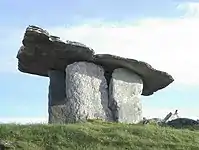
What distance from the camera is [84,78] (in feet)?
89.7

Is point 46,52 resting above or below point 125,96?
above

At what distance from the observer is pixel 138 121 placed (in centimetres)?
2767

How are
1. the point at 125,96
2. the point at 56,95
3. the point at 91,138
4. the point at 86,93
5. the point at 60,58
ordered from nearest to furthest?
the point at 91,138, the point at 86,93, the point at 125,96, the point at 60,58, the point at 56,95

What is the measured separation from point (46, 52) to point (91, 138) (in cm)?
887

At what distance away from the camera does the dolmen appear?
26.6 metres

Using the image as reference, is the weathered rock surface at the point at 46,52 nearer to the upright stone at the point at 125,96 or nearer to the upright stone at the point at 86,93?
the upright stone at the point at 86,93

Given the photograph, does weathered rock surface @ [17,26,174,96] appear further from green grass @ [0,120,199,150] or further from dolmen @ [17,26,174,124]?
green grass @ [0,120,199,150]

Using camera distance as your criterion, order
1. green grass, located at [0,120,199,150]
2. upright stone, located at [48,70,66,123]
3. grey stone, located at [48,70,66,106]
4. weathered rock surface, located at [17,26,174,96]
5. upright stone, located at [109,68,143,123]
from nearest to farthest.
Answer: green grass, located at [0,120,199,150] < weathered rock surface, located at [17,26,174,96] < upright stone, located at [48,70,66,123] < upright stone, located at [109,68,143,123] < grey stone, located at [48,70,66,106]

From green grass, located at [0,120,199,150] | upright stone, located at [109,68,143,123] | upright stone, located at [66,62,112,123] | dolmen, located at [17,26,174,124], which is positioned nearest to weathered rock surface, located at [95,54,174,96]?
dolmen, located at [17,26,174,124]

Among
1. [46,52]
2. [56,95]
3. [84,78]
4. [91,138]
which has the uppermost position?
[46,52]

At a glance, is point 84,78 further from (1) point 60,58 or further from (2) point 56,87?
(2) point 56,87

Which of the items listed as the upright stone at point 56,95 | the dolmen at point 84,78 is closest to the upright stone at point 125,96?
the dolmen at point 84,78

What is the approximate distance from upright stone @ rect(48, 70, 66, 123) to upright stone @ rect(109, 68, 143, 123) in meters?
2.32

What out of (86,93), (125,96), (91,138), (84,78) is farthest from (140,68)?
(91,138)
